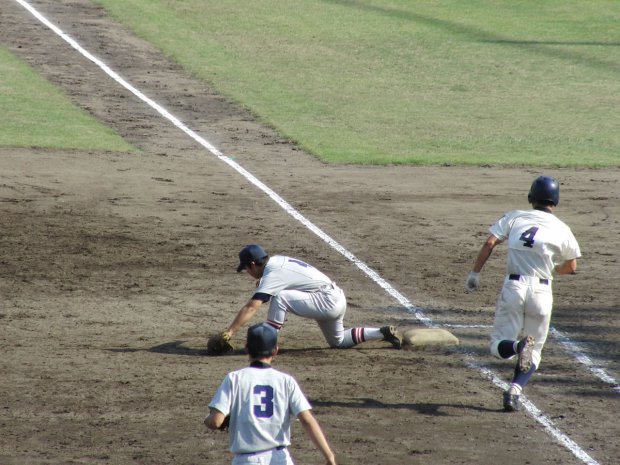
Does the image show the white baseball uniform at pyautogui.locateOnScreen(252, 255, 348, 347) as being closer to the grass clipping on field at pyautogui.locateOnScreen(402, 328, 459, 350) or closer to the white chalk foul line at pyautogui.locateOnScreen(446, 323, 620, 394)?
the grass clipping on field at pyautogui.locateOnScreen(402, 328, 459, 350)

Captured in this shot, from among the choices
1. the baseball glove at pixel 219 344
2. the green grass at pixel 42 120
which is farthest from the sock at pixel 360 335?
the green grass at pixel 42 120

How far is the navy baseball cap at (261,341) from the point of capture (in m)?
6.32

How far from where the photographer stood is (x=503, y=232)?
9.76 meters

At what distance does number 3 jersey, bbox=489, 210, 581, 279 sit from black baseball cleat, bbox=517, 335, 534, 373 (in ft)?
2.01

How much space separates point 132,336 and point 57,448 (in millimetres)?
3041

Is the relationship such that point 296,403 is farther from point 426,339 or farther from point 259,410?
point 426,339

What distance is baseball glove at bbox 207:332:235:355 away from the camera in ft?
34.7

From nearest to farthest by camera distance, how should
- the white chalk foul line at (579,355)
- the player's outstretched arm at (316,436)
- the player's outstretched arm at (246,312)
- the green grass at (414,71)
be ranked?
the player's outstretched arm at (316,436) → the player's outstretched arm at (246,312) → the white chalk foul line at (579,355) → the green grass at (414,71)

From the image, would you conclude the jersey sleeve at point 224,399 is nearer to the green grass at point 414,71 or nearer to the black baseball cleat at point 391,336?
the black baseball cleat at point 391,336

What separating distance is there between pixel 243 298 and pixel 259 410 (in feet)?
21.9

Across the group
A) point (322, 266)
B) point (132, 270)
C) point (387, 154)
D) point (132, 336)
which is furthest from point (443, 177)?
point (132, 336)

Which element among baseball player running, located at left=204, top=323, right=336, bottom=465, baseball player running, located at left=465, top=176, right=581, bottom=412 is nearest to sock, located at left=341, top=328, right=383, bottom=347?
baseball player running, located at left=465, top=176, right=581, bottom=412

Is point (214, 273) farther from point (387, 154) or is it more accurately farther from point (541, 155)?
point (541, 155)

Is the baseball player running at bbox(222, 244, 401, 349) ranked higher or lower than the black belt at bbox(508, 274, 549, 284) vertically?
lower
